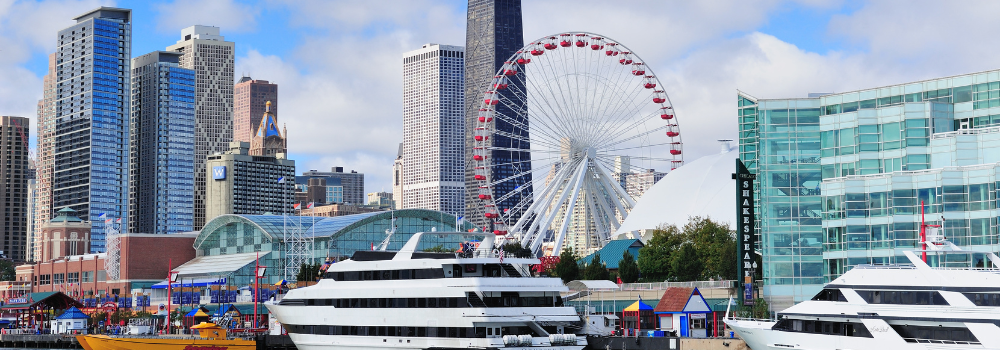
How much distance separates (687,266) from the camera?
10106cm

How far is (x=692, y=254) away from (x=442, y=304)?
48.2m

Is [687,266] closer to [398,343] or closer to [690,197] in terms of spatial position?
[690,197]

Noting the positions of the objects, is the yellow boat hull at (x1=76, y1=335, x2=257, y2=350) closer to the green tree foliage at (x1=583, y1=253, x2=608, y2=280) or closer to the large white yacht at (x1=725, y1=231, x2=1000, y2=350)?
the large white yacht at (x1=725, y1=231, x2=1000, y2=350)

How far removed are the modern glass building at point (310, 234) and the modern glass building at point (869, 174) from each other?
7470 centimetres

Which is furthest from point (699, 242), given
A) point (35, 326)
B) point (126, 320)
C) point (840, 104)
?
point (35, 326)

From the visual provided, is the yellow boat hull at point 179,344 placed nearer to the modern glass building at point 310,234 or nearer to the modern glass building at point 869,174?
the modern glass building at point 869,174

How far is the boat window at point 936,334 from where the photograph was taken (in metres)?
51.3

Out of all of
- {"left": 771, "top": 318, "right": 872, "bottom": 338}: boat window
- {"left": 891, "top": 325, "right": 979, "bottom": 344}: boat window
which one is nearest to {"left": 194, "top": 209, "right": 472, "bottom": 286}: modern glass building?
{"left": 771, "top": 318, "right": 872, "bottom": 338}: boat window

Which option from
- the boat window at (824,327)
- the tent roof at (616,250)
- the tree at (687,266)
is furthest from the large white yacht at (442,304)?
the tent roof at (616,250)

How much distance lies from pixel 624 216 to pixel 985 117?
66.1 meters

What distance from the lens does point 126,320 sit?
11800 cm

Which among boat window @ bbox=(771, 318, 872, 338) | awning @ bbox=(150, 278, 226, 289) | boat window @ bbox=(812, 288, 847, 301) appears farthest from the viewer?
awning @ bbox=(150, 278, 226, 289)

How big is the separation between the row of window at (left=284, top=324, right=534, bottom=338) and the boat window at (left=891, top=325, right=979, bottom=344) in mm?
17334

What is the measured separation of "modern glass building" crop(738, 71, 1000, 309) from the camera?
6800 centimetres
